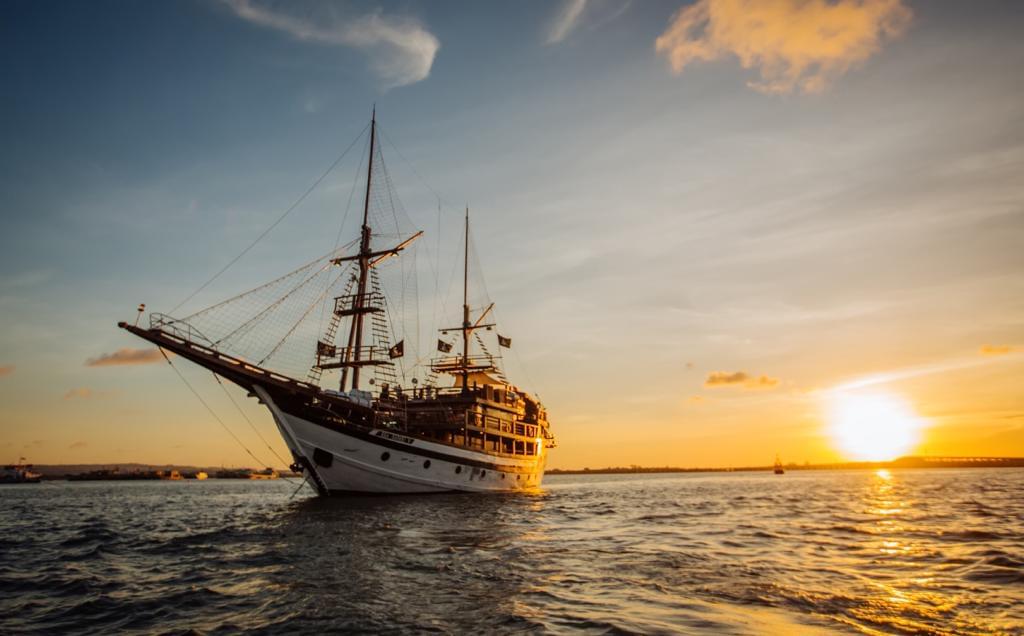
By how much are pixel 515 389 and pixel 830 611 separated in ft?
169

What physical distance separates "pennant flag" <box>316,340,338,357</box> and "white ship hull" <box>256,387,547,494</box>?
9.56 metres

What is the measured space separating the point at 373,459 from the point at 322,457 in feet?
10.3

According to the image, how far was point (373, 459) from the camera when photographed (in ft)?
119

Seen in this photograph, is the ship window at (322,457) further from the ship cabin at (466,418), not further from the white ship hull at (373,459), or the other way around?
the ship cabin at (466,418)

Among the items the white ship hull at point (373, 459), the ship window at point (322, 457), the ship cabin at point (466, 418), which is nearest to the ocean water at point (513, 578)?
the white ship hull at point (373, 459)

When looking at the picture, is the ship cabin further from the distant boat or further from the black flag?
the distant boat

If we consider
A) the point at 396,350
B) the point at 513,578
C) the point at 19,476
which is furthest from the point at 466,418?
the point at 19,476

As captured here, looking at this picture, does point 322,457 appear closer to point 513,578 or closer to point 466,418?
point 466,418

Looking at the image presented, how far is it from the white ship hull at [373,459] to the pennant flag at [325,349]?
956 cm

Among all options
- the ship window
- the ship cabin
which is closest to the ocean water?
the ship window

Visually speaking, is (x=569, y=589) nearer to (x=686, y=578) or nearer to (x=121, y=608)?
(x=686, y=578)

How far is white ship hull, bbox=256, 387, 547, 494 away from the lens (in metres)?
34.8

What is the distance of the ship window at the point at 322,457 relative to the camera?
35.1 metres

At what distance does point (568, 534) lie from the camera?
20.5 meters
